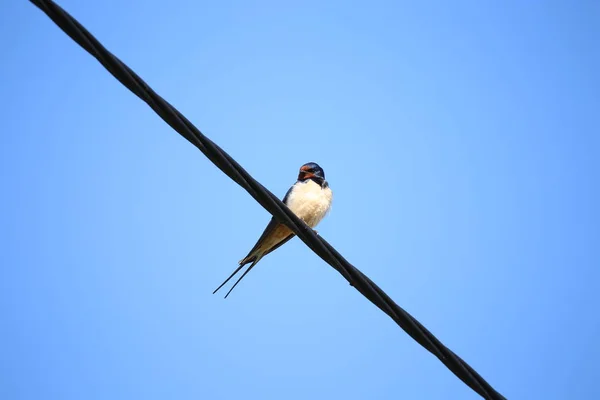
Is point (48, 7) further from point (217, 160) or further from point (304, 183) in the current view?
point (304, 183)

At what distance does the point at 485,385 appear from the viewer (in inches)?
99.8

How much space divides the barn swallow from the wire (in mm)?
1893

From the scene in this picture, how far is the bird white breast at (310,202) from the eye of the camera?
5262 millimetres

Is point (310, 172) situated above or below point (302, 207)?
above

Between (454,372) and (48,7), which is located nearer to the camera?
(48,7)

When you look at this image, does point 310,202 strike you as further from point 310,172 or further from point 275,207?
point 275,207

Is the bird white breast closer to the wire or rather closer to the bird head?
the bird head

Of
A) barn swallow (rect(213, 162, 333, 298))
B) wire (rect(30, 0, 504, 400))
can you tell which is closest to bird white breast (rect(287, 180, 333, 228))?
barn swallow (rect(213, 162, 333, 298))

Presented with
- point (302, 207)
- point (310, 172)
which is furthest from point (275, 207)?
point (310, 172)

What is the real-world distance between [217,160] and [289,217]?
480 millimetres

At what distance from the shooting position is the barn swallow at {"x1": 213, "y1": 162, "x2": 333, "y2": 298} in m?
4.91

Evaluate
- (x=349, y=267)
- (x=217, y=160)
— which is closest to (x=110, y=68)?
(x=217, y=160)

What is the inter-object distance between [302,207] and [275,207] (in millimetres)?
2636

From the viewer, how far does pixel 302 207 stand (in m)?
5.26
